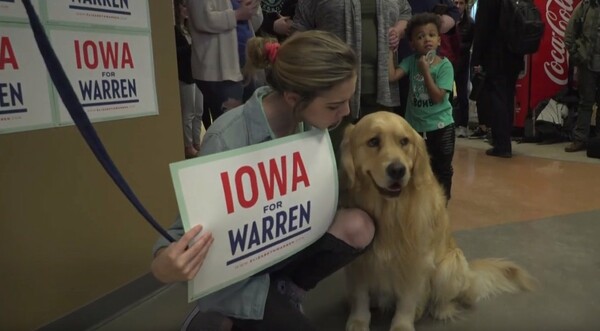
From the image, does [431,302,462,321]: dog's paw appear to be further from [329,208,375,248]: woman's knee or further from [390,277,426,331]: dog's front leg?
[329,208,375,248]: woman's knee

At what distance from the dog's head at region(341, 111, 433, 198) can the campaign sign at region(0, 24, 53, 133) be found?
962 millimetres

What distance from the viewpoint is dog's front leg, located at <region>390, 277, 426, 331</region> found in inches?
69.8

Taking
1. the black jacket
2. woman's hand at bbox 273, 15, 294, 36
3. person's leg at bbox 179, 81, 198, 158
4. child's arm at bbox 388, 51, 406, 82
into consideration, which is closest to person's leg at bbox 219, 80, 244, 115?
woman's hand at bbox 273, 15, 294, 36

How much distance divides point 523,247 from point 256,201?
1.71m

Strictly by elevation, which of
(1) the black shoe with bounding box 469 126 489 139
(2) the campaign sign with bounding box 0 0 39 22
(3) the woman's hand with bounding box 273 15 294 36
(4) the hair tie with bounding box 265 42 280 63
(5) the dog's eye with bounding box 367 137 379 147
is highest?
(3) the woman's hand with bounding box 273 15 294 36

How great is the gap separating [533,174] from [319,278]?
9.55 ft

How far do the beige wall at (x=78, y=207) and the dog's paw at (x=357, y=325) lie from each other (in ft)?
2.74

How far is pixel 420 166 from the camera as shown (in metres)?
1.73

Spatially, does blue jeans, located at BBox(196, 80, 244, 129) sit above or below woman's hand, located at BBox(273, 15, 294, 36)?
below

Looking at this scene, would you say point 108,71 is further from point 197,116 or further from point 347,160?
point 197,116

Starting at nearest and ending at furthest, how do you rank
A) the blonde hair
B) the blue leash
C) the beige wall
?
the blue leash, the blonde hair, the beige wall

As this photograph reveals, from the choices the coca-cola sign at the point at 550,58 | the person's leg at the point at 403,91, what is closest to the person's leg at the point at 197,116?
the person's leg at the point at 403,91

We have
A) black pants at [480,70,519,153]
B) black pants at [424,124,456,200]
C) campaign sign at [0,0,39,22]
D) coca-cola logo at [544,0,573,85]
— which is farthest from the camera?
coca-cola logo at [544,0,573,85]

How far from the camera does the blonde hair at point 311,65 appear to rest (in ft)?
4.50
